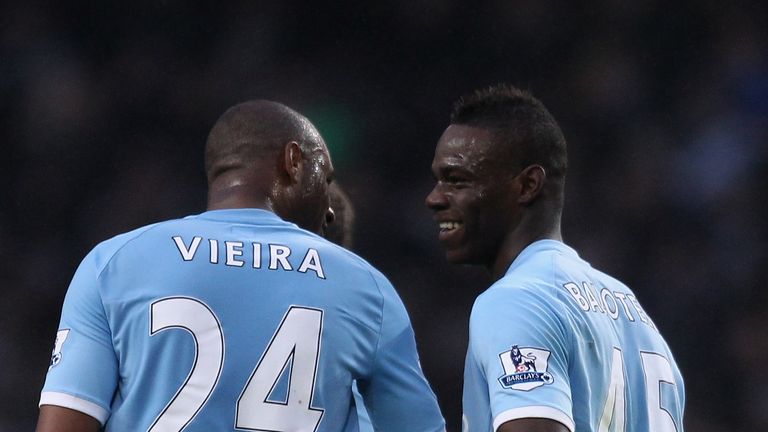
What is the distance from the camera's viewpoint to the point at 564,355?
297 centimetres

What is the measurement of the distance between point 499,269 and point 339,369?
68 cm

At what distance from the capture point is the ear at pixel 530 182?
11.3 ft

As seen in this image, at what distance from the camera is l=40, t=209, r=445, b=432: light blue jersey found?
2904 millimetres

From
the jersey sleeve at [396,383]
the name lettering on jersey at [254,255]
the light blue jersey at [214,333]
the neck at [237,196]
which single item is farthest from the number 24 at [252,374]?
the neck at [237,196]

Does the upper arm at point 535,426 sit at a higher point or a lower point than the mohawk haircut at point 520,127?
lower

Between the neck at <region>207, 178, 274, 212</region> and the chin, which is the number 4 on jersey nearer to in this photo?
the chin

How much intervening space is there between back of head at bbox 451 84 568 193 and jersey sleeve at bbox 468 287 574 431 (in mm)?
562

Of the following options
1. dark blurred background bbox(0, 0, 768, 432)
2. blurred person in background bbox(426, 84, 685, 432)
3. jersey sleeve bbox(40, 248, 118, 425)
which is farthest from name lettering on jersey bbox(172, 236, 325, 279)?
dark blurred background bbox(0, 0, 768, 432)

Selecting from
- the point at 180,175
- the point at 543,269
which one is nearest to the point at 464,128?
the point at 543,269

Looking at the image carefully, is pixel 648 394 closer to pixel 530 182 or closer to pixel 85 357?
pixel 530 182

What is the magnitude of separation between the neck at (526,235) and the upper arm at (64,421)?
1236mm

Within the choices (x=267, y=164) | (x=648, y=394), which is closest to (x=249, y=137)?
(x=267, y=164)

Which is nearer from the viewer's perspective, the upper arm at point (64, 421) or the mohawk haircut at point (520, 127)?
the upper arm at point (64, 421)

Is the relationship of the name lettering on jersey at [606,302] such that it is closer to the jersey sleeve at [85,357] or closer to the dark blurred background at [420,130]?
the jersey sleeve at [85,357]
